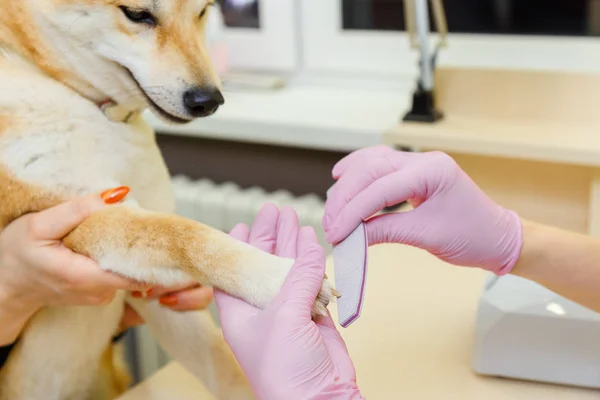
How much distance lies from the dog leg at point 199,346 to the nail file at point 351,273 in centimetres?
27

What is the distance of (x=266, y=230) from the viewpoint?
2.79 ft

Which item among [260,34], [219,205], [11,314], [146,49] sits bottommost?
[219,205]

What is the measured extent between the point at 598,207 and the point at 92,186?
0.89 m

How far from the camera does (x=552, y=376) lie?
875mm

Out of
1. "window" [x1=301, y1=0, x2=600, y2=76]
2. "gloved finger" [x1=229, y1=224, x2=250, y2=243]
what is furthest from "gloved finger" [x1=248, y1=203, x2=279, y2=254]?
"window" [x1=301, y1=0, x2=600, y2=76]

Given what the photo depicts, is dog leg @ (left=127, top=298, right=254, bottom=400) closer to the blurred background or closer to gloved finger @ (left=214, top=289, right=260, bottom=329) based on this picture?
gloved finger @ (left=214, top=289, right=260, bottom=329)

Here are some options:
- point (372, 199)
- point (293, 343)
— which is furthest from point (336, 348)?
point (372, 199)

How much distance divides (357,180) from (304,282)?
0.59 ft

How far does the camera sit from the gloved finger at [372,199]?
2.64 ft

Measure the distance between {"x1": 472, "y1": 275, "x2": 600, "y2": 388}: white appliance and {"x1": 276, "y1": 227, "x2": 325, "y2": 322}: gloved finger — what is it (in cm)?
28

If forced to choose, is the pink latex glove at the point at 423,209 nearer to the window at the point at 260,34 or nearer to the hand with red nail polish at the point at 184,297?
the hand with red nail polish at the point at 184,297

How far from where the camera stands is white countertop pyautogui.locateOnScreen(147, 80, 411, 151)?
4.90ft

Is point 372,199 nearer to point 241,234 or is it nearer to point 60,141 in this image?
point 241,234

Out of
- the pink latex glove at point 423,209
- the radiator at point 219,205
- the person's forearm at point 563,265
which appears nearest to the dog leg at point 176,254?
the pink latex glove at point 423,209
